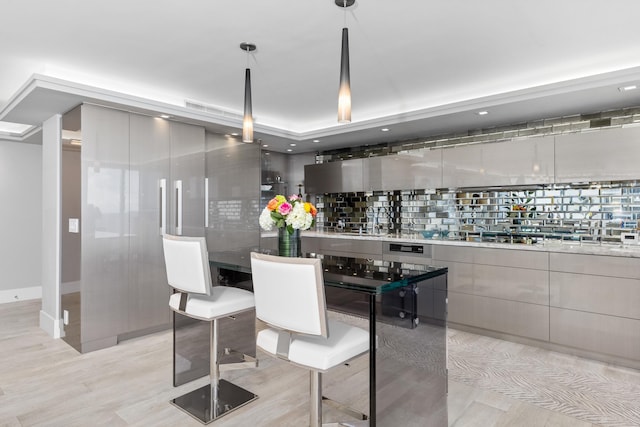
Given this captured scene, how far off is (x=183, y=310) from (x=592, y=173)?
3.73 m

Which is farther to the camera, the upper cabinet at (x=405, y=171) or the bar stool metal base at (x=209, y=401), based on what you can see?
the upper cabinet at (x=405, y=171)

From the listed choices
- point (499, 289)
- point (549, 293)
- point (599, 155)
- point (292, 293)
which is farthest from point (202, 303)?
point (599, 155)

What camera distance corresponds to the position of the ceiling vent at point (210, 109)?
4.07 metres

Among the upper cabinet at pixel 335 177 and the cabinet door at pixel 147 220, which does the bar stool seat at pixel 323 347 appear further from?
the upper cabinet at pixel 335 177

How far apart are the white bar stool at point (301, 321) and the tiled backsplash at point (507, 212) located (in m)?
3.13

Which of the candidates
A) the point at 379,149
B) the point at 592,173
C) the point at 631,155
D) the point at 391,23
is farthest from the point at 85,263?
the point at 631,155

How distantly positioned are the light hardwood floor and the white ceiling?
7.45 ft

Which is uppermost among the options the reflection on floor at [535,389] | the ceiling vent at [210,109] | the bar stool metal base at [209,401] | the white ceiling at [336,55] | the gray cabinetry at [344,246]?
the white ceiling at [336,55]

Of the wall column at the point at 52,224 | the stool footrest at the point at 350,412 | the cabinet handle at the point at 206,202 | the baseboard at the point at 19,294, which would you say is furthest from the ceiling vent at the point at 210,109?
the baseboard at the point at 19,294

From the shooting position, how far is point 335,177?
5.61m

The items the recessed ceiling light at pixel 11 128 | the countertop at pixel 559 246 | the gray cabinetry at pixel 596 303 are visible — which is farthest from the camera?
the recessed ceiling light at pixel 11 128

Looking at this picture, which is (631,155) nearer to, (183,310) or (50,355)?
(183,310)

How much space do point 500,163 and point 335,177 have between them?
230cm

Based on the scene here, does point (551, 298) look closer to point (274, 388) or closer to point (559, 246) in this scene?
point (559, 246)
